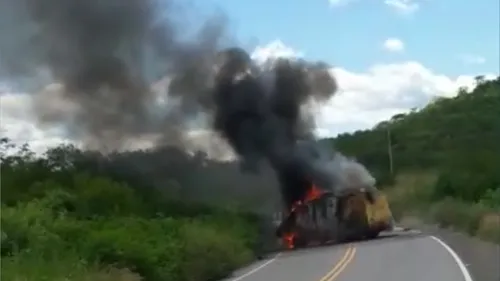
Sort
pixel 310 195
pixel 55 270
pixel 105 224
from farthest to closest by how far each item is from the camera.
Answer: pixel 310 195 < pixel 105 224 < pixel 55 270

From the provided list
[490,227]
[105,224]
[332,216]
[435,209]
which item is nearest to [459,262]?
[105,224]

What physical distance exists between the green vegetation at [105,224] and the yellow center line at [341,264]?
→ 12.3 ft

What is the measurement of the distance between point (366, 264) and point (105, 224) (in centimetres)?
769

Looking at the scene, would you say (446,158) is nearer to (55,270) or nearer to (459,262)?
(459,262)

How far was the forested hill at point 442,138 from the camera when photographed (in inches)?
2736

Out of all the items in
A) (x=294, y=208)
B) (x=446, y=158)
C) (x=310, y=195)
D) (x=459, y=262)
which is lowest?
(x=459, y=262)

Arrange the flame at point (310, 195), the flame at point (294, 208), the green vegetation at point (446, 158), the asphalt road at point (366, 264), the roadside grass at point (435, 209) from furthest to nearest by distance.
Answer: the green vegetation at point (446, 158)
the roadside grass at point (435, 209)
the flame at point (310, 195)
the flame at point (294, 208)
the asphalt road at point (366, 264)

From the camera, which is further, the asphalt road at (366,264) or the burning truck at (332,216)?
the burning truck at (332,216)

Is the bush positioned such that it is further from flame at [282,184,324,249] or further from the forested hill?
the forested hill

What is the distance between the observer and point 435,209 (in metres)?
64.0

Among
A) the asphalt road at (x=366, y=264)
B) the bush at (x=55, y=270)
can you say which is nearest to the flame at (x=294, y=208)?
the asphalt road at (x=366, y=264)

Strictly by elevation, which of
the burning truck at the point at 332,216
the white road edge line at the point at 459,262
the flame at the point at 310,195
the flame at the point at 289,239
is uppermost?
the flame at the point at 310,195

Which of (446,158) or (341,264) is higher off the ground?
(446,158)

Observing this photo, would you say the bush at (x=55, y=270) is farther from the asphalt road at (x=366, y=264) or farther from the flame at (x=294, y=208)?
the flame at (x=294, y=208)
